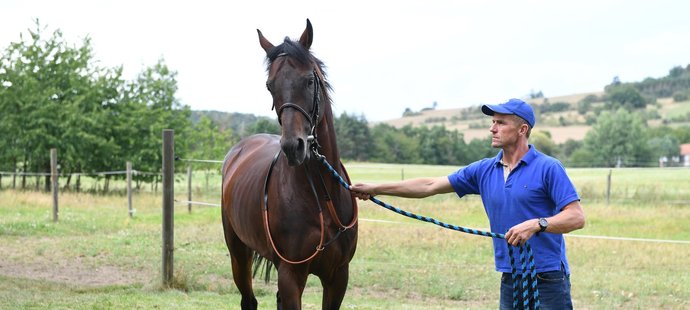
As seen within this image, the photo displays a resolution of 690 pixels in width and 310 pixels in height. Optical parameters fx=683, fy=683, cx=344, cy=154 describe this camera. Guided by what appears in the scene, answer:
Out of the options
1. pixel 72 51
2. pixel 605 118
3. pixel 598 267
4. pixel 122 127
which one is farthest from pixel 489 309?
pixel 605 118

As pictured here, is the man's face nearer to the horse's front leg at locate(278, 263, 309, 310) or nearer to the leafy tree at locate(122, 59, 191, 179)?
the horse's front leg at locate(278, 263, 309, 310)

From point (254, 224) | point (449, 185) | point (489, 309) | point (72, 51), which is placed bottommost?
point (489, 309)

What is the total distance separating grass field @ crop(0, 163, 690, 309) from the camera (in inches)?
268

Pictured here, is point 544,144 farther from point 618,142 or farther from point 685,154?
point 685,154

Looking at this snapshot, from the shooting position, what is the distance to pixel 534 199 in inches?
123

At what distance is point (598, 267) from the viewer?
877cm

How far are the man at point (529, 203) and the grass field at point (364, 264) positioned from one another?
343cm

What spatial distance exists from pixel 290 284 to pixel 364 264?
202 inches

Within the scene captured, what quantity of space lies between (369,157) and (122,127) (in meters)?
20.9

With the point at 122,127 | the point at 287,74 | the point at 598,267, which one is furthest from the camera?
the point at 122,127

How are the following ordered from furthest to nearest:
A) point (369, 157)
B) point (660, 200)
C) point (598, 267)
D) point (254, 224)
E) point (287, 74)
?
point (369, 157), point (660, 200), point (598, 267), point (254, 224), point (287, 74)

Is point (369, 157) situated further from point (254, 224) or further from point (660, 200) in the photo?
point (254, 224)

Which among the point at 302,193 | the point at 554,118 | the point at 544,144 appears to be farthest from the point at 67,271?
the point at 554,118

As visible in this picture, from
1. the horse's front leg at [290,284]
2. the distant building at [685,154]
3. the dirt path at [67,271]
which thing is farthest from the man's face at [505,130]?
the distant building at [685,154]
